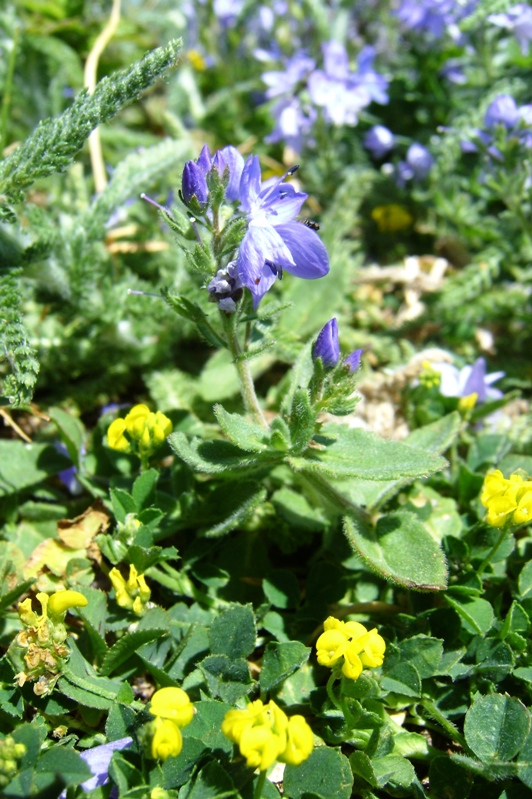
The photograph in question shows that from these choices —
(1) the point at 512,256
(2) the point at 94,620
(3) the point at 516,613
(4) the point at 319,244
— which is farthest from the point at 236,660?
(1) the point at 512,256

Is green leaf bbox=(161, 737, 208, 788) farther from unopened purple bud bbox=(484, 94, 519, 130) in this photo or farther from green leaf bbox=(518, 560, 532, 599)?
unopened purple bud bbox=(484, 94, 519, 130)

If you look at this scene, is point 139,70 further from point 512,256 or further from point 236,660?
point 512,256

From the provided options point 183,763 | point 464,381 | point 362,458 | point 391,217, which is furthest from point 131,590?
point 391,217

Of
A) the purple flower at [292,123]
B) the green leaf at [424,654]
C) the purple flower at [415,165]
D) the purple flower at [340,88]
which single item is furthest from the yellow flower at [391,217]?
the green leaf at [424,654]

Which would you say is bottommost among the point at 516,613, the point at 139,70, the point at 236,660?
the point at 516,613

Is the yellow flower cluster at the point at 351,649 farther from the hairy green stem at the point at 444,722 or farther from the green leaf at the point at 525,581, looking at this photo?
the green leaf at the point at 525,581

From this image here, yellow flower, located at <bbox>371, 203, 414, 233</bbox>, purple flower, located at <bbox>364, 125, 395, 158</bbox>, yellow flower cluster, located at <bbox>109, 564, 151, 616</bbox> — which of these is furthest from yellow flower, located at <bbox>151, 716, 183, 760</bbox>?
purple flower, located at <bbox>364, 125, 395, 158</bbox>
